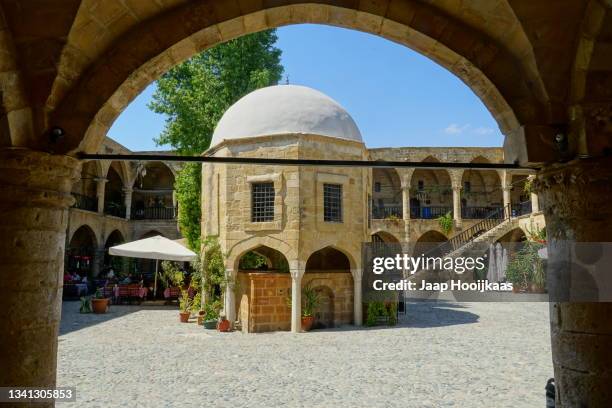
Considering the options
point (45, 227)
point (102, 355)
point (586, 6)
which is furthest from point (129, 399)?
point (586, 6)

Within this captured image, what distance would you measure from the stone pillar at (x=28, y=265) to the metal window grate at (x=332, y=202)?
10.1m

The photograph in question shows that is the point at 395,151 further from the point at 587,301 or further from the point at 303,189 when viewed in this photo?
the point at 587,301

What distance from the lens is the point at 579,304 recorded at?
3.07 metres

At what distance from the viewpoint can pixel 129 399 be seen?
6.49m

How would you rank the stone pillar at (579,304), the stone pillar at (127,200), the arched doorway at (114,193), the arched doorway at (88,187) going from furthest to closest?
the arched doorway at (114,193) → the stone pillar at (127,200) → the arched doorway at (88,187) → the stone pillar at (579,304)

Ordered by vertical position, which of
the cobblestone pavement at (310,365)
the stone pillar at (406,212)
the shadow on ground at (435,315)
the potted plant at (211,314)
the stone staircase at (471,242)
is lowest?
the cobblestone pavement at (310,365)

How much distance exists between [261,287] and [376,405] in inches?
261

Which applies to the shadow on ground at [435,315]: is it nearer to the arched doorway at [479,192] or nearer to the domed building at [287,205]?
the domed building at [287,205]

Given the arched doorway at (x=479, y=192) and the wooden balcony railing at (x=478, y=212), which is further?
the arched doorway at (x=479, y=192)

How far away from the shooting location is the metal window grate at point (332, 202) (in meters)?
13.1

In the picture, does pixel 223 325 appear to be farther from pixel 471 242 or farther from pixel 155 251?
pixel 471 242

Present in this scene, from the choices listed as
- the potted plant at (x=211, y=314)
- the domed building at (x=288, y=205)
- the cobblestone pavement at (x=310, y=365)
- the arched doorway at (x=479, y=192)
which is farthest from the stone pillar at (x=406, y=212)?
the potted plant at (x=211, y=314)

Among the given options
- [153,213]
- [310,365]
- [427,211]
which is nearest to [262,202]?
[310,365]

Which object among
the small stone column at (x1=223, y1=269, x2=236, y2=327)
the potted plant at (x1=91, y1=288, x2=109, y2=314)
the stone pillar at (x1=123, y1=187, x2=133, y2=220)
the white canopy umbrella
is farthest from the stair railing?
the stone pillar at (x1=123, y1=187, x2=133, y2=220)
